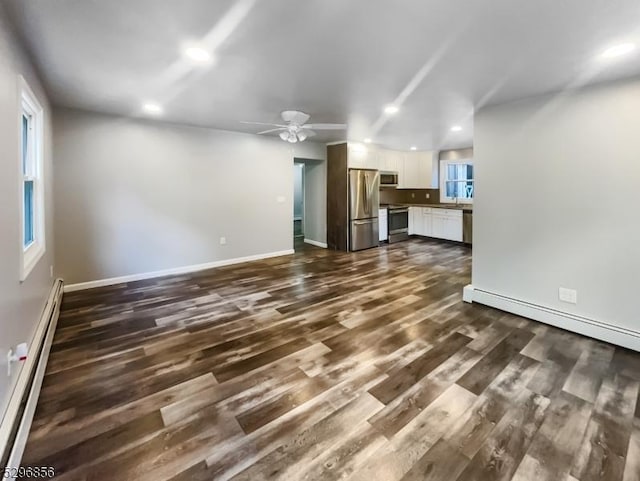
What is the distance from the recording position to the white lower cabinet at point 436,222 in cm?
731

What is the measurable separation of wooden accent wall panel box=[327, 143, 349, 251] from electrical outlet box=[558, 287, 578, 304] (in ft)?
13.3

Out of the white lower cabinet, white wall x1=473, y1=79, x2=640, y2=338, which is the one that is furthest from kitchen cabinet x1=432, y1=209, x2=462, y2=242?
white wall x1=473, y1=79, x2=640, y2=338

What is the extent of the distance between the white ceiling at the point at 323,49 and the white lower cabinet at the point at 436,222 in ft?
13.3

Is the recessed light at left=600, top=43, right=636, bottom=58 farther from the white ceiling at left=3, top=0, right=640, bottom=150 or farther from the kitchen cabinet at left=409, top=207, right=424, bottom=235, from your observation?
the kitchen cabinet at left=409, top=207, right=424, bottom=235

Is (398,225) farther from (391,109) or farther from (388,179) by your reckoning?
(391,109)

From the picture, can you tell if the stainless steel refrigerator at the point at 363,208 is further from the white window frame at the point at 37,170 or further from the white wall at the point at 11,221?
the white wall at the point at 11,221

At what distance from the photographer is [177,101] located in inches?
142

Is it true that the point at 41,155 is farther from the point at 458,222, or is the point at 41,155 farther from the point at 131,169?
the point at 458,222

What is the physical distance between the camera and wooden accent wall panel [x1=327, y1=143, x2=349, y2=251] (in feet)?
21.6

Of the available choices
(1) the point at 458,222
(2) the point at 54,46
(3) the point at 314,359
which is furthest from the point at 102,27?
(1) the point at 458,222

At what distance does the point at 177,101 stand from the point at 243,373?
10.1ft

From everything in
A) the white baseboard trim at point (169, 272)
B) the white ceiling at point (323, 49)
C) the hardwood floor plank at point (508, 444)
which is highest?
the white ceiling at point (323, 49)

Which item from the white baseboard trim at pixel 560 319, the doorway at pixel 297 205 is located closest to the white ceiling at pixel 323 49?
the white baseboard trim at pixel 560 319

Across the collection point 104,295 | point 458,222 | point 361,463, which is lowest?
point 361,463
